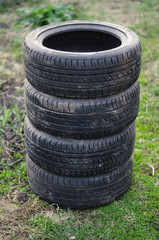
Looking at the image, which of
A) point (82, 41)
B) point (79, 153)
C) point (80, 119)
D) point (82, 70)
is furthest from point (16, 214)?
point (82, 41)

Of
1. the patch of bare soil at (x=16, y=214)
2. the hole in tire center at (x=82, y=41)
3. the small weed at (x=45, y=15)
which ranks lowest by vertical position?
the patch of bare soil at (x=16, y=214)

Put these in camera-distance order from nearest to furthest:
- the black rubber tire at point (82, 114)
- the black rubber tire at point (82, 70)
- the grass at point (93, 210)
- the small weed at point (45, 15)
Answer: the black rubber tire at point (82, 70)
the black rubber tire at point (82, 114)
the grass at point (93, 210)
the small weed at point (45, 15)

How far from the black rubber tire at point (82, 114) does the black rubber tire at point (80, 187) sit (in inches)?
19.5

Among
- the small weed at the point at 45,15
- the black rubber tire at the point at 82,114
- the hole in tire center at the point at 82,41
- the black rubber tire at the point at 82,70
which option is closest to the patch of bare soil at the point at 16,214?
the black rubber tire at the point at 82,114

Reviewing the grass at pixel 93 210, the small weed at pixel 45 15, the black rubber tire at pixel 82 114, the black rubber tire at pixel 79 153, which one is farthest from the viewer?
the small weed at pixel 45 15

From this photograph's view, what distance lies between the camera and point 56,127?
9.23 ft

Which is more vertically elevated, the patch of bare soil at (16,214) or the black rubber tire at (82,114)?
the black rubber tire at (82,114)

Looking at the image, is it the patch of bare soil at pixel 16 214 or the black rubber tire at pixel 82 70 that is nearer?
the black rubber tire at pixel 82 70

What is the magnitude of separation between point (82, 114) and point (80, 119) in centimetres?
5

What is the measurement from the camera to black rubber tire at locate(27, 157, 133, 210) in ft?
9.94

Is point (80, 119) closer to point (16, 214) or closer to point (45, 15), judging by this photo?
point (16, 214)

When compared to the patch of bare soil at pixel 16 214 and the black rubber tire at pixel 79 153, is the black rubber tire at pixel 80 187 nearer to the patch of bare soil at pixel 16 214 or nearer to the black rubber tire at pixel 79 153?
the black rubber tire at pixel 79 153

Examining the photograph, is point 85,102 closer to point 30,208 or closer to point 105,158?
point 105,158

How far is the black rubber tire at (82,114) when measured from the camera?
2.70 meters
